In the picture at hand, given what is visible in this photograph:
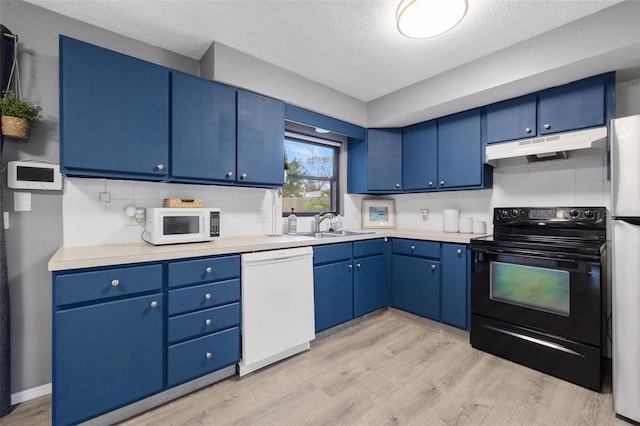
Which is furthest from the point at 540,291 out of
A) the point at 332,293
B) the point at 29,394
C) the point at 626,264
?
the point at 29,394

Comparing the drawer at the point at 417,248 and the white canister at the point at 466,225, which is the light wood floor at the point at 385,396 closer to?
the drawer at the point at 417,248

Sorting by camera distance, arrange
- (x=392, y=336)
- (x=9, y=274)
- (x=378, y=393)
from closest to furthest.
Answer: (x=9, y=274) < (x=378, y=393) < (x=392, y=336)

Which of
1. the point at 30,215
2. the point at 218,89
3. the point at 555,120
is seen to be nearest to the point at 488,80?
the point at 555,120

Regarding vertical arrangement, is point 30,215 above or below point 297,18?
below

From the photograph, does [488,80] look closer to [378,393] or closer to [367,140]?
[367,140]

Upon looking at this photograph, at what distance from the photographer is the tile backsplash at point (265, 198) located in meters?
1.95

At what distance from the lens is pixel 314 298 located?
2467 mm

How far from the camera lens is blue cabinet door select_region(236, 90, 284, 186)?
2332mm

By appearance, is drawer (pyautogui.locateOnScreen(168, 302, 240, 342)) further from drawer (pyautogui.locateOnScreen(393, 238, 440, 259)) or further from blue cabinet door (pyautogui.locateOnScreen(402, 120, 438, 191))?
blue cabinet door (pyautogui.locateOnScreen(402, 120, 438, 191))

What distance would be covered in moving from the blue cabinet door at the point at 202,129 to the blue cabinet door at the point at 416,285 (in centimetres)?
202

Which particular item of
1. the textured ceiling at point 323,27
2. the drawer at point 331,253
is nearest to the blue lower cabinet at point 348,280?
the drawer at point 331,253

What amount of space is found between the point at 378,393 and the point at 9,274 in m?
2.47

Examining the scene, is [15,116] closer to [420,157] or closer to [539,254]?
[420,157]

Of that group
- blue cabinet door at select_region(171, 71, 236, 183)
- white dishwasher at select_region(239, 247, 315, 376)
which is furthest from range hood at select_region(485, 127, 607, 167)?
blue cabinet door at select_region(171, 71, 236, 183)
